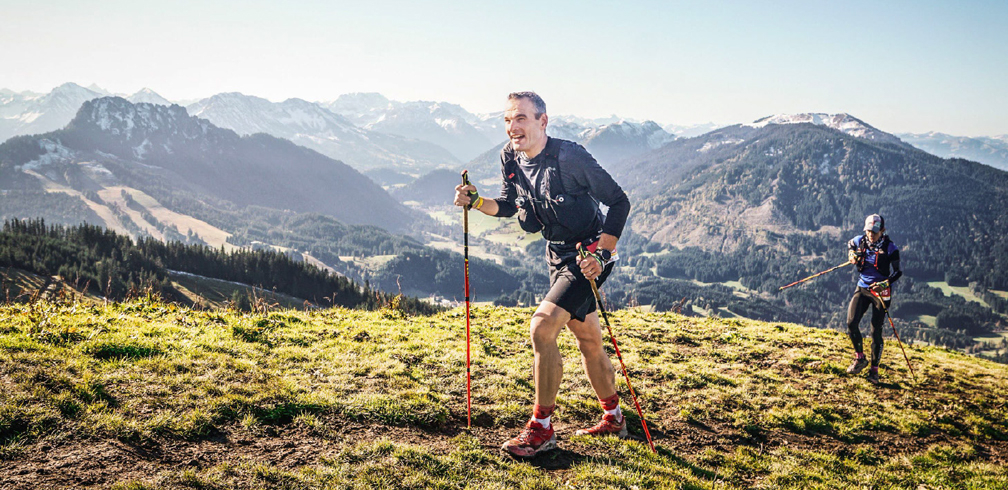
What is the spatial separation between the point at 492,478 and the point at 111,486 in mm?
3896

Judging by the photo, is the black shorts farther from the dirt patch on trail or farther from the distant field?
the distant field

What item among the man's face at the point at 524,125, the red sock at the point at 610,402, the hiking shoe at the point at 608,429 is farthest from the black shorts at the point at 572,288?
the hiking shoe at the point at 608,429

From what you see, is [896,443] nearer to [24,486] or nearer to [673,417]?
[673,417]

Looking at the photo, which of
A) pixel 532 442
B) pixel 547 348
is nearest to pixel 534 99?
pixel 547 348

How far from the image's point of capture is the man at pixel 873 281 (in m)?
12.4

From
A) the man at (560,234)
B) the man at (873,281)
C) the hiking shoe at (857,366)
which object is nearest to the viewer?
the man at (560,234)

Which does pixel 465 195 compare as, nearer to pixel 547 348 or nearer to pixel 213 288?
pixel 547 348

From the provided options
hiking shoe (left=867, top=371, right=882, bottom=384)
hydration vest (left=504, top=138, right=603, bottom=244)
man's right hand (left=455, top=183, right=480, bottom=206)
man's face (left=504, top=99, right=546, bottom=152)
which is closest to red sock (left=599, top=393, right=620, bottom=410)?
hydration vest (left=504, top=138, right=603, bottom=244)

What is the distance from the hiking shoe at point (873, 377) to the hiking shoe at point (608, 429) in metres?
8.34

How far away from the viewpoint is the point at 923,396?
11.5 m

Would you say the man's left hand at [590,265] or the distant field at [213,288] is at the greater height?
the man's left hand at [590,265]

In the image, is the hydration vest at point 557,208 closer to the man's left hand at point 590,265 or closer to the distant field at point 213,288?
the man's left hand at point 590,265

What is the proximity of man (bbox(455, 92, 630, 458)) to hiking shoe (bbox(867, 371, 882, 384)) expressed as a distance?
341 inches

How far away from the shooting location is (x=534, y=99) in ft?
23.1
